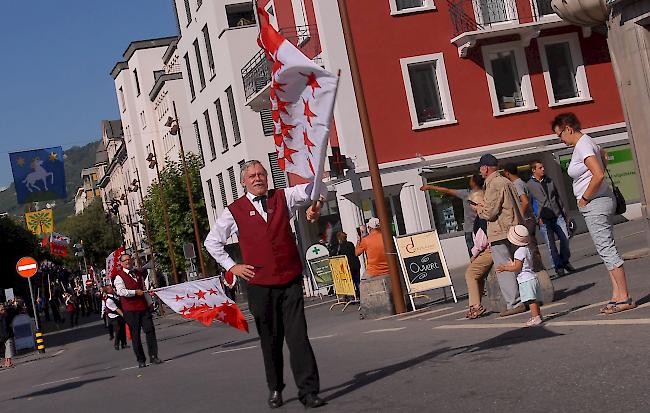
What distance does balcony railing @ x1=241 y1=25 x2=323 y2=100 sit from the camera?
35312 millimetres

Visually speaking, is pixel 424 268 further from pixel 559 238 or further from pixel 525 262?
pixel 525 262

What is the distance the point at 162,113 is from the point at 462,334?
2896 inches

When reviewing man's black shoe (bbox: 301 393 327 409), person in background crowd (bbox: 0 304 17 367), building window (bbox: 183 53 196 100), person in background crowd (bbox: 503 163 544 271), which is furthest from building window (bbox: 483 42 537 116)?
man's black shoe (bbox: 301 393 327 409)

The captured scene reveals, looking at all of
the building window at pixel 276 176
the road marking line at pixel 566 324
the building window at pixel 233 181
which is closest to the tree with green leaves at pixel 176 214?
the building window at pixel 233 181

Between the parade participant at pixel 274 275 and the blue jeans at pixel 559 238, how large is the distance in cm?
990

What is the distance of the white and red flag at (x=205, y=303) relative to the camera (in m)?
11.2

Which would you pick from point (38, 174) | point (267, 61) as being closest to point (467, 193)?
point (38, 174)

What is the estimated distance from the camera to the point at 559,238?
60.0ft

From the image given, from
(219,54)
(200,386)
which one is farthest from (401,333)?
(219,54)

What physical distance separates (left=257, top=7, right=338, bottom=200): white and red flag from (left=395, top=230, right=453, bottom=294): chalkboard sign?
932cm

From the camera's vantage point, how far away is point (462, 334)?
12.0 m

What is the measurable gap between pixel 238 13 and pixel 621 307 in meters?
38.9

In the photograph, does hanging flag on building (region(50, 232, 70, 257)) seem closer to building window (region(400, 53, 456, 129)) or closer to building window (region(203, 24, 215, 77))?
building window (region(203, 24, 215, 77))

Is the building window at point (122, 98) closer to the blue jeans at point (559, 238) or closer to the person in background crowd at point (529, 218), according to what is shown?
the blue jeans at point (559, 238)
